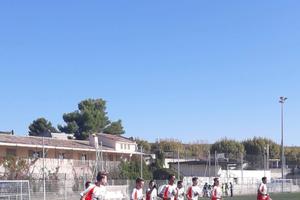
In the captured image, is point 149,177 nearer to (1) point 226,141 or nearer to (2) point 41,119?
(2) point 41,119

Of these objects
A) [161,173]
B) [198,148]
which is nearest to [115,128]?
[198,148]

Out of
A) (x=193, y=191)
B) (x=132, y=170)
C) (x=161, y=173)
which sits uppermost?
(x=193, y=191)

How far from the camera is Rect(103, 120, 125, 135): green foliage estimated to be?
3707 inches

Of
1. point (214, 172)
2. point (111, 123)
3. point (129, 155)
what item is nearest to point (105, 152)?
point (129, 155)

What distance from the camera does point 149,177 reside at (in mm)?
60719

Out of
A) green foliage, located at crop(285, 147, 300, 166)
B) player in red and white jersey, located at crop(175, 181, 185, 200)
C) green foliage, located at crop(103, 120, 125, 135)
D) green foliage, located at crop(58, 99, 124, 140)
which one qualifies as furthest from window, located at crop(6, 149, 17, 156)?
green foliage, located at crop(285, 147, 300, 166)

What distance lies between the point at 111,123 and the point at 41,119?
A: 38.9ft

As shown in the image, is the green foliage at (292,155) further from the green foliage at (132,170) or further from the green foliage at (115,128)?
the green foliage at (132,170)

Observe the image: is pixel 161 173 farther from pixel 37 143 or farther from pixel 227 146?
pixel 227 146

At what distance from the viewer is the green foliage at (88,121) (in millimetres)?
89875

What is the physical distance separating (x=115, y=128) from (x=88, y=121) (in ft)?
21.1

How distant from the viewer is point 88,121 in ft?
297

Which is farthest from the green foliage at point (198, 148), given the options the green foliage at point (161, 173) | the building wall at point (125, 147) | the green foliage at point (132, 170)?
the green foliage at point (132, 170)

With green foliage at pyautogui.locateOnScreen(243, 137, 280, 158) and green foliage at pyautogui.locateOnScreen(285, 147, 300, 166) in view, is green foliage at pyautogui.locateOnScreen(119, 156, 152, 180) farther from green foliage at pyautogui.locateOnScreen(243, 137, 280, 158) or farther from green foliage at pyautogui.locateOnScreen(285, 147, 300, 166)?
green foliage at pyautogui.locateOnScreen(243, 137, 280, 158)
